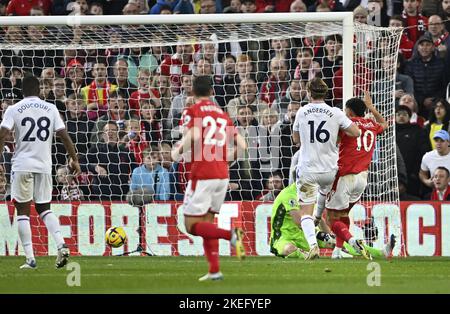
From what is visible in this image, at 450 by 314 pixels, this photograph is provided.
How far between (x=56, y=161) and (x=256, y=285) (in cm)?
879

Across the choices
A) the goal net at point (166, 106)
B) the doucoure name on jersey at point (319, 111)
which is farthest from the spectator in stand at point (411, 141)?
the doucoure name on jersey at point (319, 111)

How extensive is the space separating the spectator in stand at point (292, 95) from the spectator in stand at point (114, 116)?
257 centimetres

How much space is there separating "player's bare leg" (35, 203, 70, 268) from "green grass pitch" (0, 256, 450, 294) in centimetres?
18

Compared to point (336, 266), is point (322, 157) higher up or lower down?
higher up

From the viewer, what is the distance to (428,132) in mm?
20016

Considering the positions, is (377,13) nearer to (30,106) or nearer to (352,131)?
(352,131)

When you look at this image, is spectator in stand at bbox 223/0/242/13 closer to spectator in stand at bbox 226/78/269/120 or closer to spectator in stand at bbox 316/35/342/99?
spectator in stand at bbox 316/35/342/99

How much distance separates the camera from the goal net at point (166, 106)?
18797 millimetres

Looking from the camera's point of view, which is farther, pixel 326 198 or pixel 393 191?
pixel 393 191

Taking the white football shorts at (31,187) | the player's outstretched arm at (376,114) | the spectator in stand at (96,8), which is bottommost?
the white football shorts at (31,187)

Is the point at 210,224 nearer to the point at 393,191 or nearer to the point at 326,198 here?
the point at 326,198

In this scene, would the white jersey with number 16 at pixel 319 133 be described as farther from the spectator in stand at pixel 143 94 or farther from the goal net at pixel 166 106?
the spectator in stand at pixel 143 94

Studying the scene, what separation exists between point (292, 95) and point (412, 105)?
2165 millimetres

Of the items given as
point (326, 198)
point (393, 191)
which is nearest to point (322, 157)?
point (326, 198)
